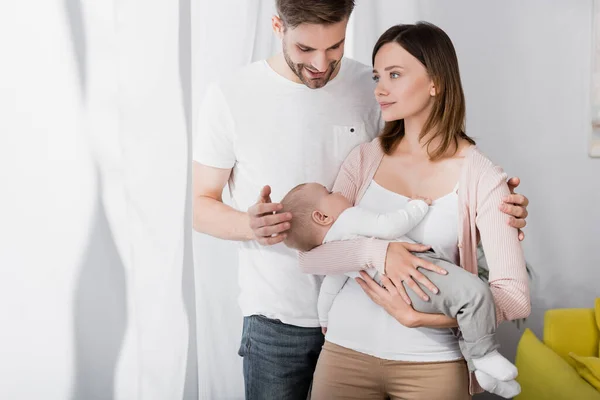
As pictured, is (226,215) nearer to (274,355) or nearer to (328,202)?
(328,202)

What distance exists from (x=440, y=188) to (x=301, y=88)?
16.9 inches

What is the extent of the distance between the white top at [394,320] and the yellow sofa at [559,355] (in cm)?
101

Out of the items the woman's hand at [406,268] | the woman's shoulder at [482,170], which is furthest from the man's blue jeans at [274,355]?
the woman's shoulder at [482,170]

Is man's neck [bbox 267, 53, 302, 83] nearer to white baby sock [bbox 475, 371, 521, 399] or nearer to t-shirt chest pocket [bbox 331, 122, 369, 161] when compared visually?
t-shirt chest pocket [bbox 331, 122, 369, 161]

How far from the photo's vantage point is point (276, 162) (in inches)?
65.5

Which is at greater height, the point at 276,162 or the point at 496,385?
the point at 276,162

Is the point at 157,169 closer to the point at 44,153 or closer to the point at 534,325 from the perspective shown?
the point at 44,153

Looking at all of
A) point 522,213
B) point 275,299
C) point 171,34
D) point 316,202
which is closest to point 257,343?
point 275,299

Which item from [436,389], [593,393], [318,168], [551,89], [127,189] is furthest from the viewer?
[551,89]

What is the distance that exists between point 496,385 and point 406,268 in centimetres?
30

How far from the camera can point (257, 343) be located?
1.65 metres

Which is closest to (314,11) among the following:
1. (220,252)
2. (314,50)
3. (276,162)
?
(314,50)

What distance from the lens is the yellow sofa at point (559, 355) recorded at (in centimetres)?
227

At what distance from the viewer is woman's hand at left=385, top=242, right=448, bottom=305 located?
1396 millimetres
